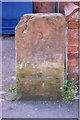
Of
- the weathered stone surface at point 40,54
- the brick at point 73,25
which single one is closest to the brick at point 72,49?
the brick at point 73,25

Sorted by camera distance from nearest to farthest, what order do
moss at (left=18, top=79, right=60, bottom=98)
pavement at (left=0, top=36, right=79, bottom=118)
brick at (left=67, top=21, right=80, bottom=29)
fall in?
pavement at (left=0, top=36, right=79, bottom=118)
moss at (left=18, top=79, right=60, bottom=98)
brick at (left=67, top=21, right=80, bottom=29)

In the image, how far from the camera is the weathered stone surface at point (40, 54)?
4.47m

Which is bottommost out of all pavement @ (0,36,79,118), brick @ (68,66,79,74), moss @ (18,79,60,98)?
pavement @ (0,36,79,118)

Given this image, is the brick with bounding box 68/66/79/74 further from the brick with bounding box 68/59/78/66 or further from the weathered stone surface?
the weathered stone surface

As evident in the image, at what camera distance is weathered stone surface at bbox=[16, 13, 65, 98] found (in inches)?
176

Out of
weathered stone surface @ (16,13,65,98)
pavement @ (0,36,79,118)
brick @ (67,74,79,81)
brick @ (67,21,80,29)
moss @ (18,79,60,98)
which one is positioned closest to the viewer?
pavement @ (0,36,79,118)

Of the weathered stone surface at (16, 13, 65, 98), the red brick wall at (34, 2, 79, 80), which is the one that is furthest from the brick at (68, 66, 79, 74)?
the weathered stone surface at (16, 13, 65, 98)

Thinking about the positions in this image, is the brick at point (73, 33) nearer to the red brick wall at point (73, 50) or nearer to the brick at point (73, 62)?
the red brick wall at point (73, 50)

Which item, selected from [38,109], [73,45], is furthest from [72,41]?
[38,109]

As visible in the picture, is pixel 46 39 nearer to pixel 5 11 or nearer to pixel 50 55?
pixel 50 55

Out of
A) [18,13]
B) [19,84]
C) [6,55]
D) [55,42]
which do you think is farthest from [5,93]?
[18,13]

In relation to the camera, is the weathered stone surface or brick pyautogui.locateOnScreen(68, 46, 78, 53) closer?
the weathered stone surface

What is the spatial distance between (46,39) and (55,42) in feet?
0.37

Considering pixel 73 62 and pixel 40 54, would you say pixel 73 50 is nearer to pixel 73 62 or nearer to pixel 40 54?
pixel 73 62
